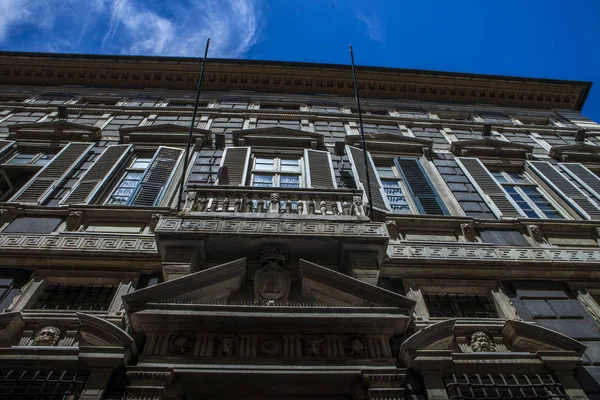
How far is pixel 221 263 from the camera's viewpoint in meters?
7.54

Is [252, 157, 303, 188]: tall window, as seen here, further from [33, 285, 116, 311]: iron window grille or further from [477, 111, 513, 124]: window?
[477, 111, 513, 124]: window

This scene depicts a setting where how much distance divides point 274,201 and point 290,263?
1.41m

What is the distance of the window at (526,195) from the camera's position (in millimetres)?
10258

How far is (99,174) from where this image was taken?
1027 centimetres

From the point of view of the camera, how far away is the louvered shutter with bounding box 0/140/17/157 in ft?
36.9

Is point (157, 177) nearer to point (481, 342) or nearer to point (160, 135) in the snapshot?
point (160, 135)

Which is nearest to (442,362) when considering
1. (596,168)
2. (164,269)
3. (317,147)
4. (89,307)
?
(164,269)

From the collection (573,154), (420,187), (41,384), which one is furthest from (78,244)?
(573,154)

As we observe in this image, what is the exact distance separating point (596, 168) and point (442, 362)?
33.7ft

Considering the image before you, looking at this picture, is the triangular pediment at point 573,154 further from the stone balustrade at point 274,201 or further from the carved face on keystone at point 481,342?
the carved face on keystone at point 481,342

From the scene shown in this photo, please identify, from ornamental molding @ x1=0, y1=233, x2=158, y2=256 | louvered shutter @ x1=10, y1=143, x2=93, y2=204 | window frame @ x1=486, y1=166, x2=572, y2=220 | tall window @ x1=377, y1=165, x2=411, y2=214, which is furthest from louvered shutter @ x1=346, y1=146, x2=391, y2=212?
louvered shutter @ x1=10, y1=143, x2=93, y2=204

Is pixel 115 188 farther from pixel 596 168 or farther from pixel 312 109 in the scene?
pixel 596 168

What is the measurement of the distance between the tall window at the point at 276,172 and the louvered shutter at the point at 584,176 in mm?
7210

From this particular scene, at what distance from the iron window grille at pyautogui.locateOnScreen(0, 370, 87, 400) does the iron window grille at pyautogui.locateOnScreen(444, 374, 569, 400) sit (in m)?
4.69
